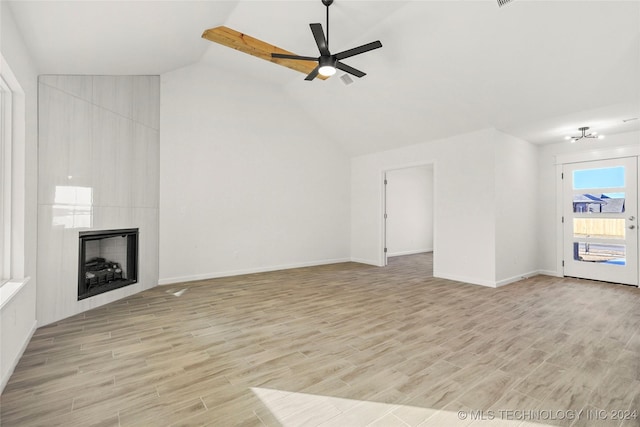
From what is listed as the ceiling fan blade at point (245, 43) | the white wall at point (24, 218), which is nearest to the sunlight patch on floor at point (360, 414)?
the white wall at point (24, 218)

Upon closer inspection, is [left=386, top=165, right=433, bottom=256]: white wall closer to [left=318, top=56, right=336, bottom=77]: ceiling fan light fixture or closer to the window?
[left=318, top=56, right=336, bottom=77]: ceiling fan light fixture

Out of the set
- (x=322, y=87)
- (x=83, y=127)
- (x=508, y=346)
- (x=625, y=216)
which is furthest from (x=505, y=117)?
(x=83, y=127)

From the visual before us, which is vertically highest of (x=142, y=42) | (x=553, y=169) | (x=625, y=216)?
(x=142, y=42)

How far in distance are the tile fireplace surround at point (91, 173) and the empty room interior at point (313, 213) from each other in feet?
0.09

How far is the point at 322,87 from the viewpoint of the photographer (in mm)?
5891

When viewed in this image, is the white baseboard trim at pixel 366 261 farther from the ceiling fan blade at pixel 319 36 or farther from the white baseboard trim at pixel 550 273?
the ceiling fan blade at pixel 319 36

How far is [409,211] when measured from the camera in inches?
369

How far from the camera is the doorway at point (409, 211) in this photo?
29.2 feet

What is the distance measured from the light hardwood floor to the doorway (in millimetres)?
4738

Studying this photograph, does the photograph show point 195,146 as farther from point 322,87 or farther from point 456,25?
point 456,25

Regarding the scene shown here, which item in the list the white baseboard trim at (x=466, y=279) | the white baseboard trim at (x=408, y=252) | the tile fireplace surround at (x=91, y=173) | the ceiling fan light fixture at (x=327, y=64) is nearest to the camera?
the tile fireplace surround at (x=91, y=173)

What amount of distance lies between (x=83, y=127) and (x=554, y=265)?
8.42 m

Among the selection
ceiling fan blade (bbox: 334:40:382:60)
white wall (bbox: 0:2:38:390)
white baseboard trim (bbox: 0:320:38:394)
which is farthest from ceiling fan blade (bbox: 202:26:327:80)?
white baseboard trim (bbox: 0:320:38:394)

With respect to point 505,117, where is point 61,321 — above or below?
below
